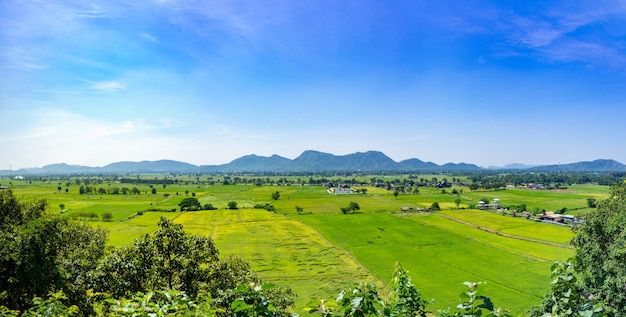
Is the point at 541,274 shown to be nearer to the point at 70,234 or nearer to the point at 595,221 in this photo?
the point at 595,221

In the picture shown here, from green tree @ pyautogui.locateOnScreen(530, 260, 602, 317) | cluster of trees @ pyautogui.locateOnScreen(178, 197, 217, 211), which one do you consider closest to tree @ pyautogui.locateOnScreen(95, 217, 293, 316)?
green tree @ pyautogui.locateOnScreen(530, 260, 602, 317)

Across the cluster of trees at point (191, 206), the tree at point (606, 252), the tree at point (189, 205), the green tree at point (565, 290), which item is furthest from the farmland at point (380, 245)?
the green tree at point (565, 290)

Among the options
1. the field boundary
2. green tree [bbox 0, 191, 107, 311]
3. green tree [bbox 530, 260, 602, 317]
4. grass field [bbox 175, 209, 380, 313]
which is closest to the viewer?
green tree [bbox 530, 260, 602, 317]

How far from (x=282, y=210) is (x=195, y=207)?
77.8ft

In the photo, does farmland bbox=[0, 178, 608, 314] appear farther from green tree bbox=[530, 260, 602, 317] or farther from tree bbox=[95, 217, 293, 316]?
green tree bbox=[530, 260, 602, 317]

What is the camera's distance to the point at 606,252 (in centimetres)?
2042

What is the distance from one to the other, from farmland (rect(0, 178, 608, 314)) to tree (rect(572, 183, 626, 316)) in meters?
9.10

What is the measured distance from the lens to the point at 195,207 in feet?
299

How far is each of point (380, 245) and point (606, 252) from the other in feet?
114

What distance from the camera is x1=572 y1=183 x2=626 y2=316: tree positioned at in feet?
56.3

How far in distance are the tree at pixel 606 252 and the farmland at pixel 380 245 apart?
910cm

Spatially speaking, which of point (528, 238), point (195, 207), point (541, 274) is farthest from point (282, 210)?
point (541, 274)

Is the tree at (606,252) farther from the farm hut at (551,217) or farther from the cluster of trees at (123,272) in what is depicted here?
the farm hut at (551,217)

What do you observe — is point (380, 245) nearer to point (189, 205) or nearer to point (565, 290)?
point (565, 290)
